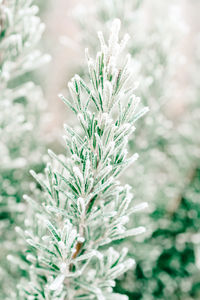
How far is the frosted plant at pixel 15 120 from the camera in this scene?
0.79 meters

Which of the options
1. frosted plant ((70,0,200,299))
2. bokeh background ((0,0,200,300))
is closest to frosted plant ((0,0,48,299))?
bokeh background ((0,0,200,300))

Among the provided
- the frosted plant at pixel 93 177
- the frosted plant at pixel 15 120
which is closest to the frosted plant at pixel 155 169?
the frosted plant at pixel 15 120

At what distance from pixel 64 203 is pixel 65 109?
113cm

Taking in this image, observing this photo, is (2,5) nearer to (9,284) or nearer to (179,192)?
(9,284)

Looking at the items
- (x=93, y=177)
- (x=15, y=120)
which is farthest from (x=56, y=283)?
(x=15, y=120)

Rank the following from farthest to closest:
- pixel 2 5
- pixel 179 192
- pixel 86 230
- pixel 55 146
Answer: pixel 55 146 → pixel 179 192 → pixel 2 5 → pixel 86 230

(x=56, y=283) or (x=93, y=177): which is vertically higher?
(x=93, y=177)

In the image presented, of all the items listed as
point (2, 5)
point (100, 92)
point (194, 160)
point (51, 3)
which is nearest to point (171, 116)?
point (194, 160)

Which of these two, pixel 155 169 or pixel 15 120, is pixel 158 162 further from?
pixel 15 120

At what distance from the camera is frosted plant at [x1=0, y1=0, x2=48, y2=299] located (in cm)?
79

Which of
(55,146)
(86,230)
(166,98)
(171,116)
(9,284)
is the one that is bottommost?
(86,230)

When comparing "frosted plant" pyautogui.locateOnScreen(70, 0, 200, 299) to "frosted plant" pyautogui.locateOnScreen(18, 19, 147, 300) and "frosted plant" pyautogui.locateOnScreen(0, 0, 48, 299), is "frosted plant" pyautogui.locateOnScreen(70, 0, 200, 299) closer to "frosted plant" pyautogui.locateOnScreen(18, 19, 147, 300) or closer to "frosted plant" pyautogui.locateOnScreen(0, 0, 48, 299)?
"frosted plant" pyautogui.locateOnScreen(0, 0, 48, 299)

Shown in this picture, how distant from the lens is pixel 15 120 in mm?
896

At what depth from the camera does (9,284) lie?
3.17 ft
